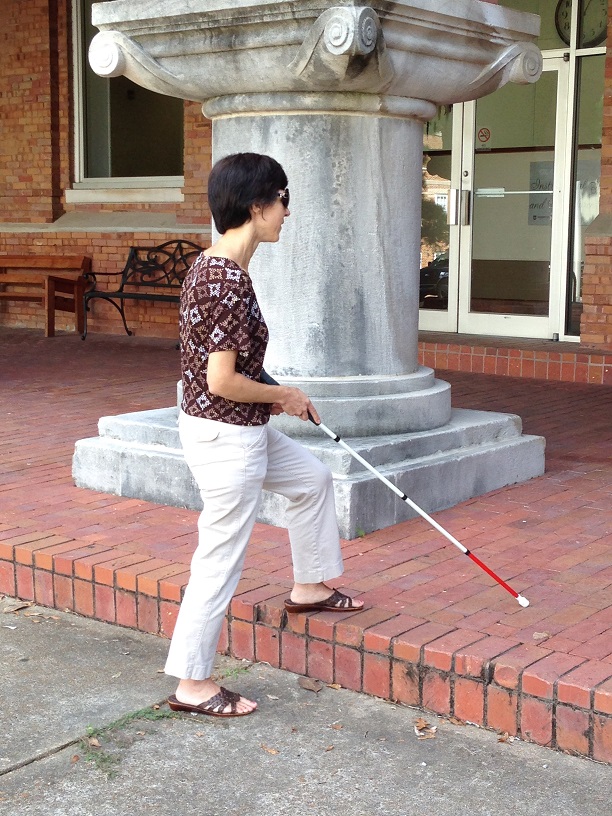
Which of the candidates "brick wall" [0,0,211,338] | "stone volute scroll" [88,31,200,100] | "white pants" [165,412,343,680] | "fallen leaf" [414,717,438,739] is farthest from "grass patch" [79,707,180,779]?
"brick wall" [0,0,211,338]

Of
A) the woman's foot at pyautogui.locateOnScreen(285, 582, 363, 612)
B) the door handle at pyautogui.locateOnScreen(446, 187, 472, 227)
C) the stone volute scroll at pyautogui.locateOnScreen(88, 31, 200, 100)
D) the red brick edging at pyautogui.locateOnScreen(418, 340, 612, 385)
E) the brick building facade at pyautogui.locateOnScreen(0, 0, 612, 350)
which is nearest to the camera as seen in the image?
the woman's foot at pyautogui.locateOnScreen(285, 582, 363, 612)

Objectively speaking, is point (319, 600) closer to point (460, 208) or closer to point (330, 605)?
point (330, 605)

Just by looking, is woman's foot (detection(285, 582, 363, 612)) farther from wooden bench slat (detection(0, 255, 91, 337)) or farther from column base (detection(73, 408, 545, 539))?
wooden bench slat (detection(0, 255, 91, 337))

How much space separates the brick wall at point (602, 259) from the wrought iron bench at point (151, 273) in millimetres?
4182

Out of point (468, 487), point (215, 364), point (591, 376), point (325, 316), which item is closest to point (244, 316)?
point (215, 364)

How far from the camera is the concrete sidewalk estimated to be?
2.96 metres

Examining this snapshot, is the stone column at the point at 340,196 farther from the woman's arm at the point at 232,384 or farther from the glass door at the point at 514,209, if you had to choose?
the glass door at the point at 514,209

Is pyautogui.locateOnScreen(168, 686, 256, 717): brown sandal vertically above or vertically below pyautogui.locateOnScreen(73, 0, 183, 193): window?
below

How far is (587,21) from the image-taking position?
33.4ft

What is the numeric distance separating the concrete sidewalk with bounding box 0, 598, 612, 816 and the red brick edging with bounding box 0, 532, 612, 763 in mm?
57

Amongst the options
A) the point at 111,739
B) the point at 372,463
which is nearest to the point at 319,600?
the point at 111,739

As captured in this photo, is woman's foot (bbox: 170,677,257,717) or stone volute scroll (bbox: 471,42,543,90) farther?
stone volute scroll (bbox: 471,42,543,90)

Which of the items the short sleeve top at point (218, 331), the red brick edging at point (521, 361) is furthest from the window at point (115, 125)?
the short sleeve top at point (218, 331)

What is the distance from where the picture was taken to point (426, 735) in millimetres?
3361
